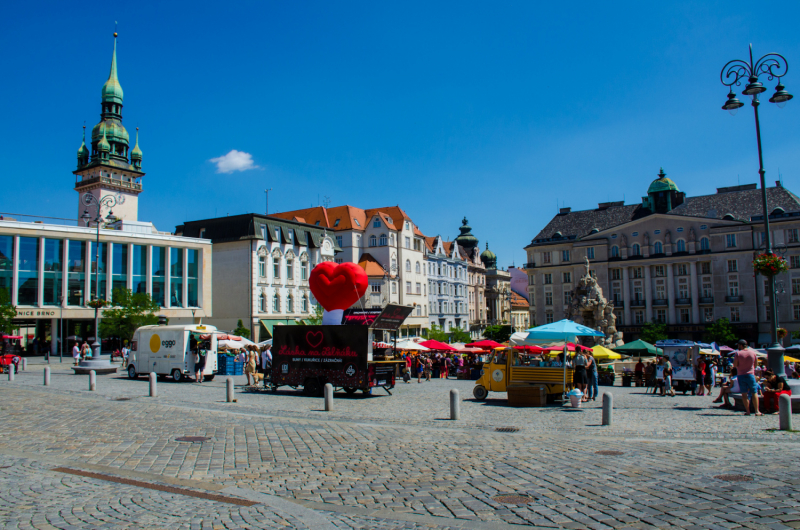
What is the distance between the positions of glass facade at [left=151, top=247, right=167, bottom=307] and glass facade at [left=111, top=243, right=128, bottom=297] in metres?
2.57

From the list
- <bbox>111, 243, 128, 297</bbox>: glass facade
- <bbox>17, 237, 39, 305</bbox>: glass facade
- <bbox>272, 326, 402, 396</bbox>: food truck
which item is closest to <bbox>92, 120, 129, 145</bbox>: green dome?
<bbox>111, 243, 128, 297</bbox>: glass facade

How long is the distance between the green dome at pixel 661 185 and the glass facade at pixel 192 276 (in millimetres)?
58961

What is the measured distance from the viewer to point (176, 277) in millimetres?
55875

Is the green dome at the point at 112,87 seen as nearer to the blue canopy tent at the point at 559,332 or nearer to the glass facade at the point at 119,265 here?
the glass facade at the point at 119,265

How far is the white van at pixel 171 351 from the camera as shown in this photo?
1107 inches

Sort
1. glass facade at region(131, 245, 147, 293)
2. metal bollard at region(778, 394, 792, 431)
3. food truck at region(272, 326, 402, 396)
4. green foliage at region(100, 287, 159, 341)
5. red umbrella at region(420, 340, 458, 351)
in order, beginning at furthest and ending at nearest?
glass facade at region(131, 245, 147, 293) < green foliage at region(100, 287, 159, 341) < red umbrella at region(420, 340, 458, 351) < food truck at region(272, 326, 402, 396) < metal bollard at region(778, 394, 792, 431)

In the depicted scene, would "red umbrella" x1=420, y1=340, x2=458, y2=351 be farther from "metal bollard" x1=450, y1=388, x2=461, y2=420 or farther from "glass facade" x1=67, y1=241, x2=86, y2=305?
"glass facade" x1=67, y1=241, x2=86, y2=305

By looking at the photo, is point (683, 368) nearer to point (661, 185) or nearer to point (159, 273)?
point (159, 273)

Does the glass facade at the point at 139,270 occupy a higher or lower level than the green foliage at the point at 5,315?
higher

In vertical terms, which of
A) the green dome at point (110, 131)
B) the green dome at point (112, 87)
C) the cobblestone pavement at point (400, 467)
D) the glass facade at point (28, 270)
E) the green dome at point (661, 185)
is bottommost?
the cobblestone pavement at point (400, 467)

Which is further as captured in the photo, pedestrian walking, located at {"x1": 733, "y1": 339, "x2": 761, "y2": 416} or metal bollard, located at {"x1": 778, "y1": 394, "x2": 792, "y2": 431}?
pedestrian walking, located at {"x1": 733, "y1": 339, "x2": 761, "y2": 416}

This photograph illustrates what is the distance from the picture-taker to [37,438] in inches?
475

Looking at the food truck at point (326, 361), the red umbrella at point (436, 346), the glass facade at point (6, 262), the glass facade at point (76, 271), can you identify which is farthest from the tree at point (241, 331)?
the food truck at point (326, 361)

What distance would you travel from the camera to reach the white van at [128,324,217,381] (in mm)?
28109
